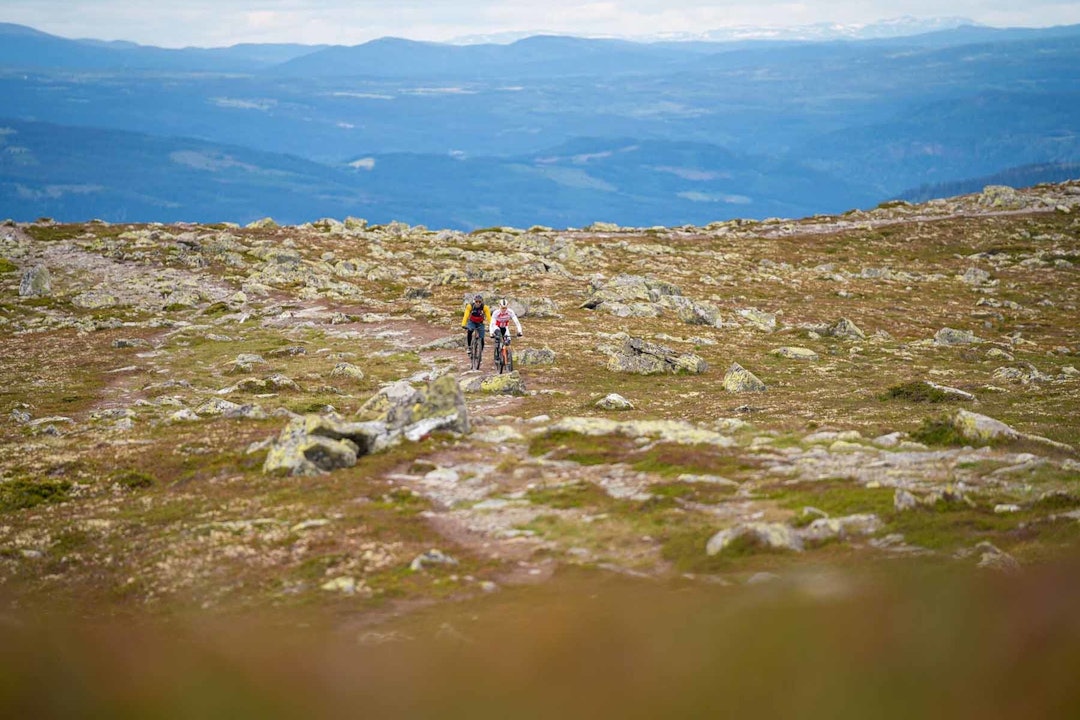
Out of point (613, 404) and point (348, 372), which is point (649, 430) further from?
point (348, 372)

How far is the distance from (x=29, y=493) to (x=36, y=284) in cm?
5756

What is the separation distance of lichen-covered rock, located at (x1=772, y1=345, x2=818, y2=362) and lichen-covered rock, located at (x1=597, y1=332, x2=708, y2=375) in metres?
8.31

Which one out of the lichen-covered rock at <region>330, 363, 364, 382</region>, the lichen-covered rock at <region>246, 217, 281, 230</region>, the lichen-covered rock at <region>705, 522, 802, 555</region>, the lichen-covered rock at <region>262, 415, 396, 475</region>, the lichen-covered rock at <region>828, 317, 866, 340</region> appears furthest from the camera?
the lichen-covered rock at <region>246, 217, 281, 230</region>

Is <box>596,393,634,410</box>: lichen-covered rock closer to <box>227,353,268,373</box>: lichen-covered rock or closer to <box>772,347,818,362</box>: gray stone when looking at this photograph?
<box>772,347,818,362</box>: gray stone

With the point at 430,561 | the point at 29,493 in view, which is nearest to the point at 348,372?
the point at 29,493

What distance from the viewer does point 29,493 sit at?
26156 millimetres

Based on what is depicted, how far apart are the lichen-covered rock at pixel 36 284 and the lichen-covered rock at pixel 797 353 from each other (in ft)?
199

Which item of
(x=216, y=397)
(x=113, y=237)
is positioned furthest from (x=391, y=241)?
(x=216, y=397)

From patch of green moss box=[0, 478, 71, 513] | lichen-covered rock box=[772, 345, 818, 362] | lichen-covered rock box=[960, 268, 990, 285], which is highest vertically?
patch of green moss box=[0, 478, 71, 513]

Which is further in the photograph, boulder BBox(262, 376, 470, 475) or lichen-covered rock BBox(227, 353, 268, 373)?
lichen-covered rock BBox(227, 353, 268, 373)

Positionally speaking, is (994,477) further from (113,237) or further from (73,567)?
(113,237)

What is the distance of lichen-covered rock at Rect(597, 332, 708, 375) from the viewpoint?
1778 inches

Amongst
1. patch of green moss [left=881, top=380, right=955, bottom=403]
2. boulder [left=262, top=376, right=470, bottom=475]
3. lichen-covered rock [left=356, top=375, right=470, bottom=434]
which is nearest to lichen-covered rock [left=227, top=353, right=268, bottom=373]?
boulder [left=262, top=376, right=470, bottom=475]

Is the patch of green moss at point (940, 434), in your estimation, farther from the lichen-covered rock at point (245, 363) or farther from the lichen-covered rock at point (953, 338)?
the lichen-covered rock at point (953, 338)
